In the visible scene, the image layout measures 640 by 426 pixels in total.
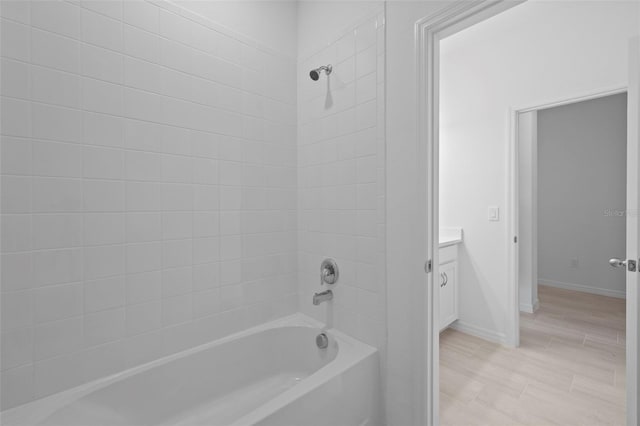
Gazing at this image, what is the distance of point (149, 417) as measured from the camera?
127cm

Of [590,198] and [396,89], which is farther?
[590,198]

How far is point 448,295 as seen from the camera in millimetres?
2676

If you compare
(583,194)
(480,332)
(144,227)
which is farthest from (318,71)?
(583,194)

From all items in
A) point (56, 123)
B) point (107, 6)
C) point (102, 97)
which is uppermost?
point (107, 6)

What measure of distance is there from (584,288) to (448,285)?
274 cm

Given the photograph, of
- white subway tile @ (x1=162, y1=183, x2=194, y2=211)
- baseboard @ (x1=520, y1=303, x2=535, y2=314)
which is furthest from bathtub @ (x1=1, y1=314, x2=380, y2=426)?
baseboard @ (x1=520, y1=303, x2=535, y2=314)

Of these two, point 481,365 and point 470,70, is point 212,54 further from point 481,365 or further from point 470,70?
point 481,365

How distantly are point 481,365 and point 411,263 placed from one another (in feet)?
4.90

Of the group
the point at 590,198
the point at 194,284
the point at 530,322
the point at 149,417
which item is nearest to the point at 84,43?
the point at 194,284

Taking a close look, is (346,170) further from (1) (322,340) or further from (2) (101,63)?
(2) (101,63)

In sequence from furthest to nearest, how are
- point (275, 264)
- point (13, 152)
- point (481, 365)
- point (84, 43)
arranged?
point (481, 365) → point (275, 264) → point (84, 43) → point (13, 152)

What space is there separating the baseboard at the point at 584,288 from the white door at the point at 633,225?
11.7ft

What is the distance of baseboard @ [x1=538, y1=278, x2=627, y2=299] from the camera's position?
147 inches

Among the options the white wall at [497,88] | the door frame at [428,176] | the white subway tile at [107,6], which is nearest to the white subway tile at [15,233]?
the white subway tile at [107,6]
